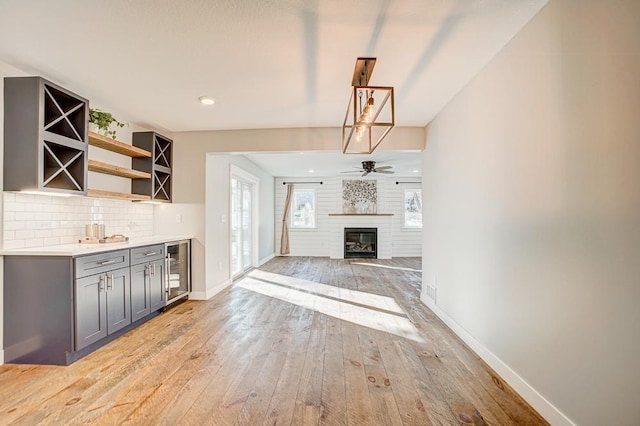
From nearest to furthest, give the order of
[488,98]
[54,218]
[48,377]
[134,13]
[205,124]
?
[134,13]
[48,377]
[488,98]
[54,218]
[205,124]

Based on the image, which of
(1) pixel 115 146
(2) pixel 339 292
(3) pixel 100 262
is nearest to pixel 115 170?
(1) pixel 115 146

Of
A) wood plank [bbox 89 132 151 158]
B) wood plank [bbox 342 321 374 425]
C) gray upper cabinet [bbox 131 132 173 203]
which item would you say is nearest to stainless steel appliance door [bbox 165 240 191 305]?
gray upper cabinet [bbox 131 132 173 203]

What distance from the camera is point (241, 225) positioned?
6.70 metres

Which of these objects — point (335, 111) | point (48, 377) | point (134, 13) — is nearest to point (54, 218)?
point (48, 377)

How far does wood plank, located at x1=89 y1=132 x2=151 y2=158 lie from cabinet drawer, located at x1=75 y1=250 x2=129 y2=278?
47.3 inches

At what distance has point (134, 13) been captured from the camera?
6.25 feet

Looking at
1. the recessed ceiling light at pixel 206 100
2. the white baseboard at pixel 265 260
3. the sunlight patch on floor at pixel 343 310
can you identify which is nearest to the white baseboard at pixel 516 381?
the sunlight patch on floor at pixel 343 310

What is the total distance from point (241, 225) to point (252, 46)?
15.8 ft

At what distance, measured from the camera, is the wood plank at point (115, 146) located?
319cm

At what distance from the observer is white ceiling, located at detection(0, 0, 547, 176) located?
1.87 m

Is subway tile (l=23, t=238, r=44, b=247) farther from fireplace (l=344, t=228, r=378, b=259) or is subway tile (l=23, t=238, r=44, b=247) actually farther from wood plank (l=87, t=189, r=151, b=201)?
fireplace (l=344, t=228, r=378, b=259)

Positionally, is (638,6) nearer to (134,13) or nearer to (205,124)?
(134,13)

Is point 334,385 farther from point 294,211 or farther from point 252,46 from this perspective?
point 294,211

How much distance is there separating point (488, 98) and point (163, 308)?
4.23m
